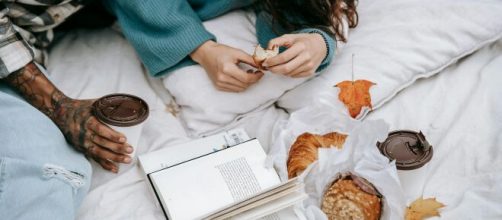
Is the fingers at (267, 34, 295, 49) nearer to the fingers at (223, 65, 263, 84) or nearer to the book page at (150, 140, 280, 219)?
the fingers at (223, 65, 263, 84)

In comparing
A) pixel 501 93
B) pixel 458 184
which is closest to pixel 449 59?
pixel 501 93

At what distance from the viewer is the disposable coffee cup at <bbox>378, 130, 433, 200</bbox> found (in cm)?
100

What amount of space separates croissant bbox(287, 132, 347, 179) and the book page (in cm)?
4

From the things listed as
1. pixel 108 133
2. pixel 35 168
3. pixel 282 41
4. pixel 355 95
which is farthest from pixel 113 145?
pixel 355 95

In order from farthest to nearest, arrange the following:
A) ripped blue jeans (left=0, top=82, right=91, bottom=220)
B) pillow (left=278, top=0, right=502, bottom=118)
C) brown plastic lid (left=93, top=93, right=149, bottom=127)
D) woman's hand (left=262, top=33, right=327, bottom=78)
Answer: pillow (left=278, top=0, right=502, bottom=118) → woman's hand (left=262, top=33, right=327, bottom=78) → brown plastic lid (left=93, top=93, right=149, bottom=127) → ripped blue jeans (left=0, top=82, right=91, bottom=220)

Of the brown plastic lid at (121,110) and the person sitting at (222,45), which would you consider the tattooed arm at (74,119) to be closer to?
the brown plastic lid at (121,110)

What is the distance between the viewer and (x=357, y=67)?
124cm

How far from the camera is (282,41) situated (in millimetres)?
1136

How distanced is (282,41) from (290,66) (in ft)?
0.18

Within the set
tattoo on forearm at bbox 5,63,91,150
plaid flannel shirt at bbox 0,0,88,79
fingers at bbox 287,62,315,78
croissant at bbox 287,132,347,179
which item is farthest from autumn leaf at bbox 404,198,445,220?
plaid flannel shirt at bbox 0,0,88,79

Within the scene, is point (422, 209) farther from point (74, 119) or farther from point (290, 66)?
point (74, 119)

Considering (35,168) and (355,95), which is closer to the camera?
(35,168)

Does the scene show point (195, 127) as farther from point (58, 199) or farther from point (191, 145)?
point (58, 199)

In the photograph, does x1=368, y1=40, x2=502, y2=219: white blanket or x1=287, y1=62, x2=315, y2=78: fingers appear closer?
x1=368, y1=40, x2=502, y2=219: white blanket
